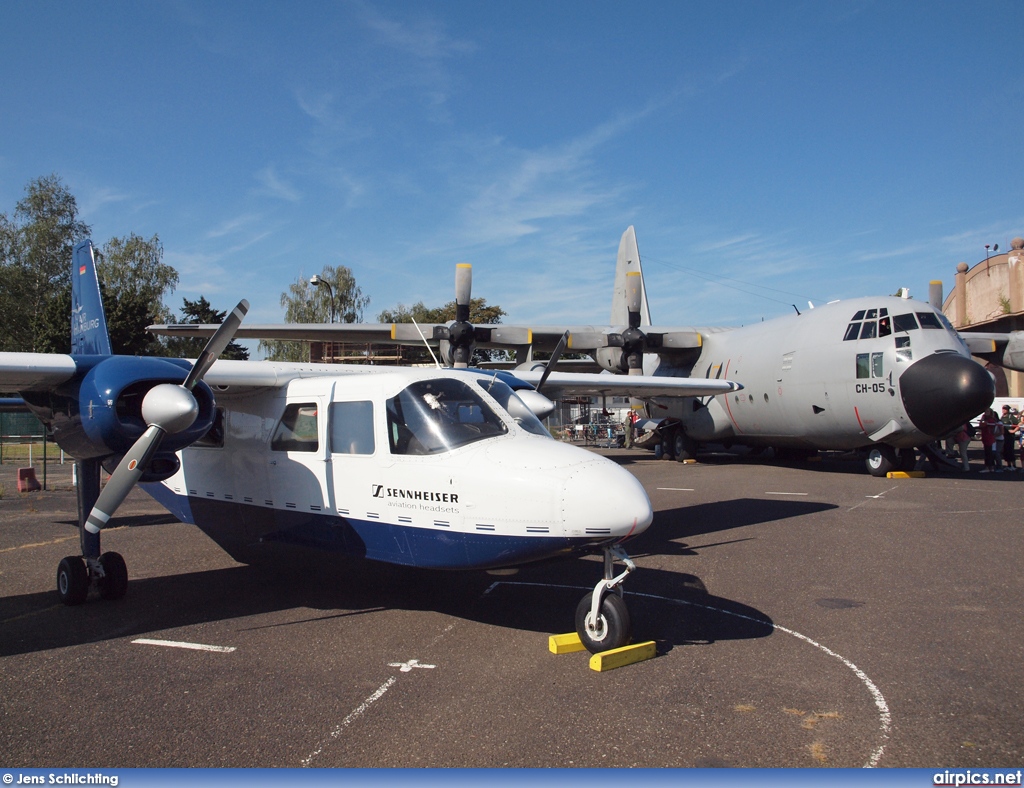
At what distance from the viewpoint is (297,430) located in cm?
748

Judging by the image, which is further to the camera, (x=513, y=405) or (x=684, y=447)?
(x=684, y=447)

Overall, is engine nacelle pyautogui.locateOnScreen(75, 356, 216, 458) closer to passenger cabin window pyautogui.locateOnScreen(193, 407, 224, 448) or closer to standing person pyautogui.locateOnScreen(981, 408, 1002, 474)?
passenger cabin window pyautogui.locateOnScreen(193, 407, 224, 448)

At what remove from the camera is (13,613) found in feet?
23.2

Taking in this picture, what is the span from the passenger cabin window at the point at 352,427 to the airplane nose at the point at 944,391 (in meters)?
12.6

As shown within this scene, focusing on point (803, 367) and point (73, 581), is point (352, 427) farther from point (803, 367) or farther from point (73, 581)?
point (803, 367)

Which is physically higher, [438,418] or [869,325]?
[869,325]

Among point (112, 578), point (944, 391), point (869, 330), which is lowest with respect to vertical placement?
point (112, 578)

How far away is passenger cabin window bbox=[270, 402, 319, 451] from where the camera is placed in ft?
24.0

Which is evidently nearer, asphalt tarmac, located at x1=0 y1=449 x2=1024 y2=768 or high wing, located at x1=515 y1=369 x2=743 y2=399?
asphalt tarmac, located at x1=0 y1=449 x2=1024 y2=768

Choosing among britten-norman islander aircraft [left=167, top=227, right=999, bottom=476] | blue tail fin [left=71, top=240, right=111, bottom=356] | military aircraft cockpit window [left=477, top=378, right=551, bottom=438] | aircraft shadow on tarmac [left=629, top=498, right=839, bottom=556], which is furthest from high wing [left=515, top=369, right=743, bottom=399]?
blue tail fin [left=71, top=240, right=111, bottom=356]

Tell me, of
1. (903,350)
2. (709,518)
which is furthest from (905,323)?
(709,518)

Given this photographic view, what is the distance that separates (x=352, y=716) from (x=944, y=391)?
1400cm

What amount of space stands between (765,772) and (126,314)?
Answer: 4464 cm

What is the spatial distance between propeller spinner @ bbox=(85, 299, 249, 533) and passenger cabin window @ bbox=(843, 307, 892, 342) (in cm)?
1406
